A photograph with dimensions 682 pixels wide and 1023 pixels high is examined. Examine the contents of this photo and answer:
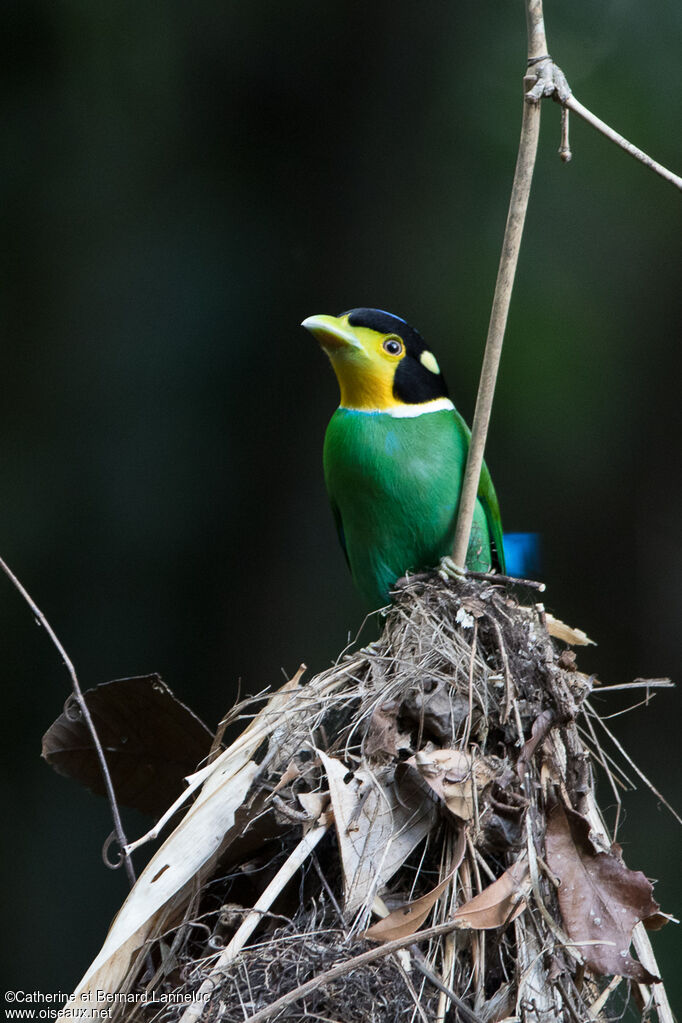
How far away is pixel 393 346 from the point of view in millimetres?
1910

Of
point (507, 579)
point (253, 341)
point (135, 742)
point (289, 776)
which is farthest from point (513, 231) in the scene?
point (253, 341)

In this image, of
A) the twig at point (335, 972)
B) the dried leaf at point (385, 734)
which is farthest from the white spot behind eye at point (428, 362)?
the twig at point (335, 972)

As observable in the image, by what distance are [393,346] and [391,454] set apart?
19 centimetres

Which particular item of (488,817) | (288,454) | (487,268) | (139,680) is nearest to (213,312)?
(288,454)

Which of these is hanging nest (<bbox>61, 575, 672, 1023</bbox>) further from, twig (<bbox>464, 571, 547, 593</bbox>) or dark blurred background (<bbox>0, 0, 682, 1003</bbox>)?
dark blurred background (<bbox>0, 0, 682, 1003</bbox>)

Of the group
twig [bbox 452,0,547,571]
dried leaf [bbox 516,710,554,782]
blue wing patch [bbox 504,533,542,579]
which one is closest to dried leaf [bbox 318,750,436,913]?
dried leaf [bbox 516,710,554,782]

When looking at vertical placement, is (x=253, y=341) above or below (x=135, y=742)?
above

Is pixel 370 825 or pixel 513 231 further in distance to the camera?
pixel 513 231

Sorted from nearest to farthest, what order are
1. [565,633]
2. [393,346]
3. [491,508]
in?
[565,633], [393,346], [491,508]

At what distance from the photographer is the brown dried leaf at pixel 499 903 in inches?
44.2

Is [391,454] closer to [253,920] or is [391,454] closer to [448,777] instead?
[448,777]

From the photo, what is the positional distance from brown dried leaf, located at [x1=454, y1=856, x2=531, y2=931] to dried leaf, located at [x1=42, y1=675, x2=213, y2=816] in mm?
449

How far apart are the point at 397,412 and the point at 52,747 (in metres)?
0.88

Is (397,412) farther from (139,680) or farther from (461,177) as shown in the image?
(461,177)
